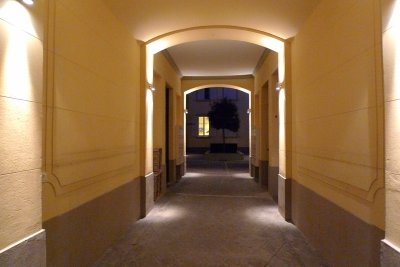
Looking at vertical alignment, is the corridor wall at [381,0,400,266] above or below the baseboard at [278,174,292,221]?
above

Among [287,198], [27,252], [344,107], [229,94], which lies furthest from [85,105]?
[229,94]

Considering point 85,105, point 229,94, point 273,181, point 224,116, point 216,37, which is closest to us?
point 85,105

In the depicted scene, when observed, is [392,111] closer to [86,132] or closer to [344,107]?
[344,107]

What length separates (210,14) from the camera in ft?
15.2

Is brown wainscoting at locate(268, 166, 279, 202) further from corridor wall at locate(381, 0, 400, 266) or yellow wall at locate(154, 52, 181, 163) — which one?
corridor wall at locate(381, 0, 400, 266)

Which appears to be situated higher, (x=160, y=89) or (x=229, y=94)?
(x=229, y=94)

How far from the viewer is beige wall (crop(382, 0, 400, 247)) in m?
2.07

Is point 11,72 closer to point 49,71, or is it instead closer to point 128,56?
point 49,71

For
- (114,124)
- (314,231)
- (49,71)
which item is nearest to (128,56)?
(114,124)

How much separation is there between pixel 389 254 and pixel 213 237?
2.70 meters

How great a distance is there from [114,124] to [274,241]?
2.82 meters

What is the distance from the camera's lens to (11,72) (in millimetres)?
2035

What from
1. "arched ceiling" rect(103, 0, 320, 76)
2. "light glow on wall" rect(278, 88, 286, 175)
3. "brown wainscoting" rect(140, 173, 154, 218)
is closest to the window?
"light glow on wall" rect(278, 88, 286, 175)

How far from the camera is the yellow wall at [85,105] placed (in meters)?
2.68
